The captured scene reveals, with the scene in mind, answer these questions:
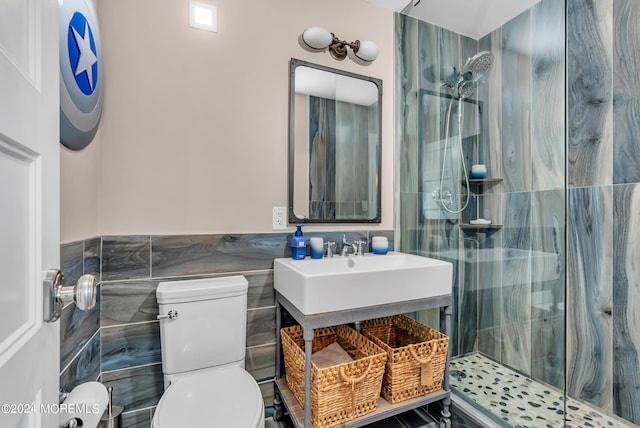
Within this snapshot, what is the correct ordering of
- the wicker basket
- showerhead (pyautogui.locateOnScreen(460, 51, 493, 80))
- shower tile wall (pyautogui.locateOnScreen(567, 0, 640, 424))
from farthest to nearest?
1. showerhead (pyautogui.locateOnScreen(460, 51, 493, 80))
2. shower tile wall (pyautogui.locateOnScreen(567, 0, 640, 424))
3. the wicker basket

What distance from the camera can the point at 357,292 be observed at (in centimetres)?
135

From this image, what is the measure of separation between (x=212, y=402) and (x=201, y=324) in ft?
1.11

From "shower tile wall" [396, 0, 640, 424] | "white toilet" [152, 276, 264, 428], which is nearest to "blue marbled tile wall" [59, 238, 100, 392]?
"white toilet" [152, 276, 264, 428]

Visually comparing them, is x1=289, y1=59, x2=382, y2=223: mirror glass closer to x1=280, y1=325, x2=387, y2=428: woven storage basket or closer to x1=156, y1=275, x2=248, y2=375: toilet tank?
x1=156, y1=275, x2=248, y2=375: toilet tank

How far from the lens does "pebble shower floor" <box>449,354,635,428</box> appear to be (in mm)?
1565

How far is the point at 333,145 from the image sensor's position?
187cm

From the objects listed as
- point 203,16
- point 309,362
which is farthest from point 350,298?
point 203,16

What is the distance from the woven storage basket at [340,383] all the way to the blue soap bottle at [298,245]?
42 centimetres

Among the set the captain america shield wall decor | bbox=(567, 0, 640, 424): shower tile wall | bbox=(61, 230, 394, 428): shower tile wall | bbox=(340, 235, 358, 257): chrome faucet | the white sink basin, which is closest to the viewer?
the captain america shield wall decor

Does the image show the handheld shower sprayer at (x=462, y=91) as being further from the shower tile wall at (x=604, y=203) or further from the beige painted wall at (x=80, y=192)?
the beige painted wall at (x=80, y=192)

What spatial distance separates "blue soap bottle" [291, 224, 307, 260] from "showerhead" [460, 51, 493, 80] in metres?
1.57

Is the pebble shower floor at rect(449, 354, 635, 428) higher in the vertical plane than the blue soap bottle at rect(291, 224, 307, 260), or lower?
lower

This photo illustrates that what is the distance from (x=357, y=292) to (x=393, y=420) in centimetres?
94

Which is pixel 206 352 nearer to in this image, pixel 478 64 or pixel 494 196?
pixel 494 196
